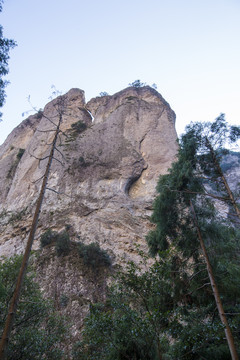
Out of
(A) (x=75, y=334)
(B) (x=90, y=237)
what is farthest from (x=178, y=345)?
(B) (x=90, y=237)

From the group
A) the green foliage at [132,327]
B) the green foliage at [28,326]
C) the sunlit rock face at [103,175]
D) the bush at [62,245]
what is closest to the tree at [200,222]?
the green foliage at [132,327]

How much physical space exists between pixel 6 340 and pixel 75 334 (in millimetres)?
9603

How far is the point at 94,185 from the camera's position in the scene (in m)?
23.8

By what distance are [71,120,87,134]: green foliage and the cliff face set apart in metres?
0.25

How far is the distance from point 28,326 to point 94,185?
1530 cm

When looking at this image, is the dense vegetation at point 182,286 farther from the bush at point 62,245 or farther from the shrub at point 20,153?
the shrub at point 20,153

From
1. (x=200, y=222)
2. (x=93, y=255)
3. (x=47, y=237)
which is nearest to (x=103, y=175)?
(x=47, y=237)

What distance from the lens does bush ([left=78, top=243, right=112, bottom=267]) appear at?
16.7 m

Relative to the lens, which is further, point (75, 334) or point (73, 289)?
point (73, 289)

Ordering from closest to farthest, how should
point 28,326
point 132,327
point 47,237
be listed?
1. point 132,327
2. point 28,326
3. point 47,237

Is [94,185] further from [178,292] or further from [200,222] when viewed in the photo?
[178,292]

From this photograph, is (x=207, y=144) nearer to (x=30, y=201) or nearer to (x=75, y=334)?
(x=75, y=334)

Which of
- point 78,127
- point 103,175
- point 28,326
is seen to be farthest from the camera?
point 78,127

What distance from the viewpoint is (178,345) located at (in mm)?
6797
